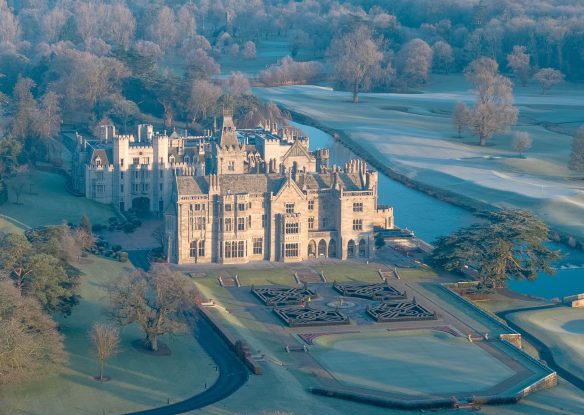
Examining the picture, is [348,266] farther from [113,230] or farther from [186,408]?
[186,408]

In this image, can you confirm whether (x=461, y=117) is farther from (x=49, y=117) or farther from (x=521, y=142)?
(x=49, y=117)

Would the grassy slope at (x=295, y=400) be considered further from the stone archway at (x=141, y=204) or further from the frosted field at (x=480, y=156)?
the frosted field at (x=480, y=156)

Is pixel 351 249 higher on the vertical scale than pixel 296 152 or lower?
lower

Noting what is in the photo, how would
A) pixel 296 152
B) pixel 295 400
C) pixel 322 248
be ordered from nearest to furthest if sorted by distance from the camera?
pixel 295 400, pixel 322 248, pixel 296 152

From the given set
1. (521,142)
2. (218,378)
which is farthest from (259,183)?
(521,142)

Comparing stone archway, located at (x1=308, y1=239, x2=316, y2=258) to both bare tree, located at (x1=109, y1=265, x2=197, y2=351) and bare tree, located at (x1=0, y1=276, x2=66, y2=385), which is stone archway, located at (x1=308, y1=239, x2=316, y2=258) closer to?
bare tree, located at (x1=109, y1=265, x2=197, y2=351)

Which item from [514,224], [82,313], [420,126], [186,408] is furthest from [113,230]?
[420,126]

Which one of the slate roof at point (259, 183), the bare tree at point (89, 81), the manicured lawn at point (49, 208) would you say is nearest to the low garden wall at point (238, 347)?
the slate roof at point (259, 183)
